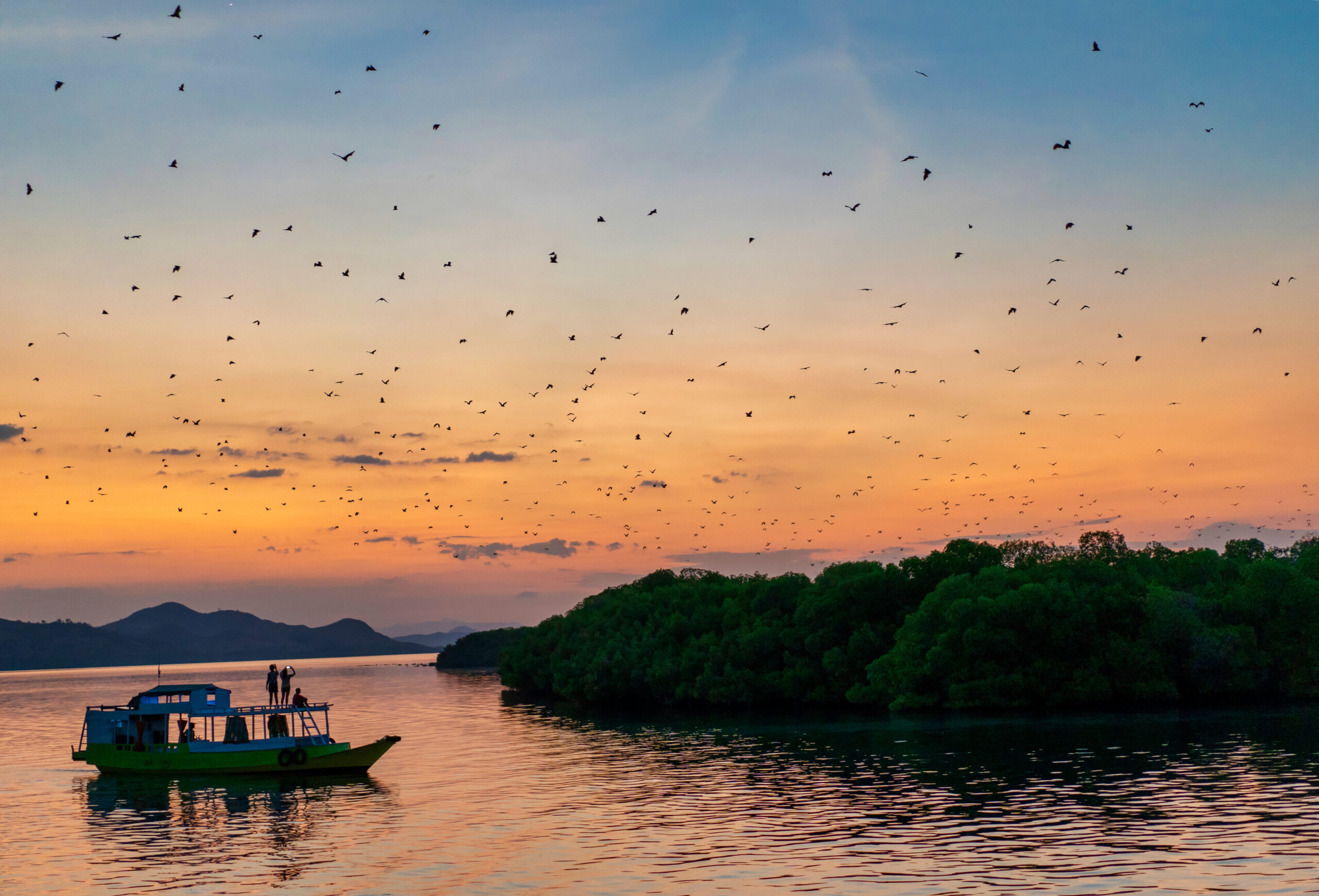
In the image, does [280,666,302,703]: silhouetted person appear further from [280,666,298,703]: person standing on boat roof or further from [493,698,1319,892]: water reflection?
[493,698,1319,892]: water reflection

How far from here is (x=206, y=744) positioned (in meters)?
87.2

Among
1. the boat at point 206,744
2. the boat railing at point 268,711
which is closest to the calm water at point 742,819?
the boat at point 206,744

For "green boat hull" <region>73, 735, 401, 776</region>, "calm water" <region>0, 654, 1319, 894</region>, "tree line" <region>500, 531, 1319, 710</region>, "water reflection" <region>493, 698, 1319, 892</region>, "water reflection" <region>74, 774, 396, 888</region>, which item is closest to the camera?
"water reflection" <region>493, 698, 1319, 892</region>

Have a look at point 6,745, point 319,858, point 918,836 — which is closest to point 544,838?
point 319,858

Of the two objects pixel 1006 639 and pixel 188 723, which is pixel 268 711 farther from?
pixel 1006 639

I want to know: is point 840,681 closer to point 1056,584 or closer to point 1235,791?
point 1056,584

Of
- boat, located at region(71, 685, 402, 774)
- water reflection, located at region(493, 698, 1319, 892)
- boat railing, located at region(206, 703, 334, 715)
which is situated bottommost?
water reflection, located at region(493, 698, 1319, 892)

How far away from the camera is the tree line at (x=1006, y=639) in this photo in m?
122

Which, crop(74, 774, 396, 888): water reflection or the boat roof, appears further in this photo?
the boat roof

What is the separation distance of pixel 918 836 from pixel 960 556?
10718 centimetres

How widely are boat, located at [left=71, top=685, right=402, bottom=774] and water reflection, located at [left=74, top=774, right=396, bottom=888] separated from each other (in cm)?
108

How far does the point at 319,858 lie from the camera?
5028 cm

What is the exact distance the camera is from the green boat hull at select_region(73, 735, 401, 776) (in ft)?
273

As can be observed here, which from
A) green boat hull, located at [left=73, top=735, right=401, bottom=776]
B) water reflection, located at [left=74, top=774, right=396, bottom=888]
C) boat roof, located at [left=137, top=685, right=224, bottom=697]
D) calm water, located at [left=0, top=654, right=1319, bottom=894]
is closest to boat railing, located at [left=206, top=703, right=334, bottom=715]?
boat roof, located at [left=137, top=685, right=224, bottom=697]
